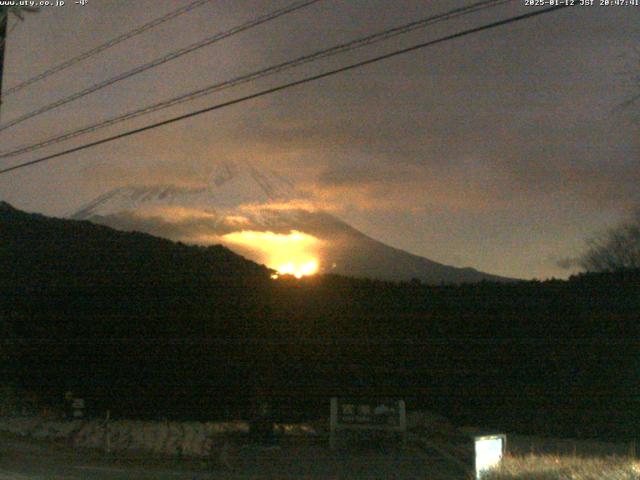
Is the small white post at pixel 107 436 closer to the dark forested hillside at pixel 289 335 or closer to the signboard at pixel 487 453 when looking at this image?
the dark forested hillside at pixel 289 335

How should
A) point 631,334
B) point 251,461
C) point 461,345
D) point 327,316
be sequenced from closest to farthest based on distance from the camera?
point 251,461 < point 631,334 < point 461,345 < point 327,316

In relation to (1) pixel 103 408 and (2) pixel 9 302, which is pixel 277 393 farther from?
(2) pixel 9 302

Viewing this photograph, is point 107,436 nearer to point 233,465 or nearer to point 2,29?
point 233,465

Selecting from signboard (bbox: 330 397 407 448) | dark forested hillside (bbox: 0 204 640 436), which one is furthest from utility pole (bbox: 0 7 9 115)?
signboard (bbox: 330 397 407 448)

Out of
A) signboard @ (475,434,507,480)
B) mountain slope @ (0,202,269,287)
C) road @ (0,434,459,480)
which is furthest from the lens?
mountain slope @ (0,202,269,287)

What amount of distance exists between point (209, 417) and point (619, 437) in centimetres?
893

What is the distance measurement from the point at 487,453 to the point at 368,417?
6.53 m

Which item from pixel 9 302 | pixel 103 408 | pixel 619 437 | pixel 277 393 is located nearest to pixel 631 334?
pixel 619 437

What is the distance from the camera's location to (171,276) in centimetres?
1962

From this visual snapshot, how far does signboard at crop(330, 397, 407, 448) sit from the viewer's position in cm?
1527

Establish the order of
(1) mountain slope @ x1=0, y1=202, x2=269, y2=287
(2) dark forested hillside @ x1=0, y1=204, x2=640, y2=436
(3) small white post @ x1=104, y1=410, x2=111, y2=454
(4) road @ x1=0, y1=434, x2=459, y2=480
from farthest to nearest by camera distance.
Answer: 1. (1) mountain slope @ x1=0, y1=202, x2=269, y2=287
2. (3) small white post @ x1=104, y1=410, x2=111, y2=454
3. (2) dark forested hillside @ x1=0, y1=204, x2=640, y2=436
4. (4) road @ x1=0, y1=434, x2=459, y2=480

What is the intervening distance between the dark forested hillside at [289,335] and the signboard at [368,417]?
5.73 feet

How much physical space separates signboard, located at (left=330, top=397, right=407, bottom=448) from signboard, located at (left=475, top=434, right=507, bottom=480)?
19.1ft

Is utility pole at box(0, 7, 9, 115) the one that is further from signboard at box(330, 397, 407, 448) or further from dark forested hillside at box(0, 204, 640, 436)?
signboard at box(330, 397, 407, 448)
